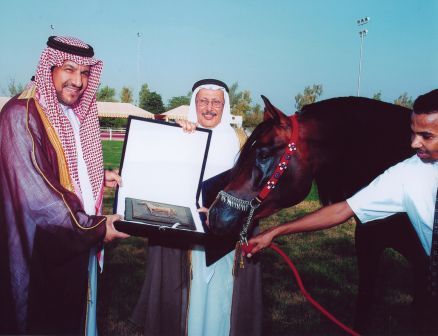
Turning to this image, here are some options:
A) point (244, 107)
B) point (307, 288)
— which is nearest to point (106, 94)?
point (244, 107)

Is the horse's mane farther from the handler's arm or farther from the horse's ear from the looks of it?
the handler's arm

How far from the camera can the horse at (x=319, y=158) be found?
247cm

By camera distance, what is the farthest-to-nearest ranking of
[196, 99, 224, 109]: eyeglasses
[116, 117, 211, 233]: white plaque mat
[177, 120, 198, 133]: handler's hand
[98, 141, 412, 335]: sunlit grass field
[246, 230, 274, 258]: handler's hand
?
[98, 141, 412, 335]: sunlit grass field
[196, 99, 224, 109]: eyeglasses
[177, 120, 198, 133]: handler's hand
[116, 117, 211, 233]: white plaque mat
[246, 230, 274, 258]: handler's hand

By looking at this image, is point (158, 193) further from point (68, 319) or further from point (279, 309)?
point (279, 309)

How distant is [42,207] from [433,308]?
2402 millimetres

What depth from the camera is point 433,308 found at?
224 cm

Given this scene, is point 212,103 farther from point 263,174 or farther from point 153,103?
point 153,103

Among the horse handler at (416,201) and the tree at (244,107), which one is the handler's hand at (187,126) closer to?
the horse handler at (416,201)

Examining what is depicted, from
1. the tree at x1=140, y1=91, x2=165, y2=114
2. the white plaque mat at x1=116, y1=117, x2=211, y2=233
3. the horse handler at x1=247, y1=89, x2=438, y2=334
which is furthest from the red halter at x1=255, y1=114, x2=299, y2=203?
the tree at x1=140, y1=91, x2=165, y2=114

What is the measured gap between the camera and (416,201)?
220 centimetres

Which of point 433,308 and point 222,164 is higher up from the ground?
point 222,164

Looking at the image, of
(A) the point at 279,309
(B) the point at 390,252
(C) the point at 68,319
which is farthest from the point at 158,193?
(B) the point at 390,252

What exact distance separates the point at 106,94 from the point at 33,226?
236 ft

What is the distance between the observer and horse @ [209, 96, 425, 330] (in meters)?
2.47
